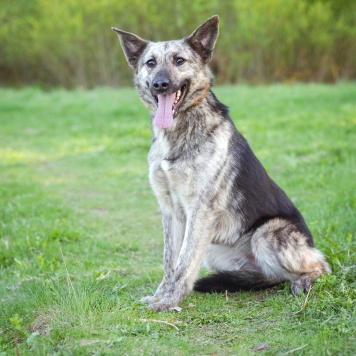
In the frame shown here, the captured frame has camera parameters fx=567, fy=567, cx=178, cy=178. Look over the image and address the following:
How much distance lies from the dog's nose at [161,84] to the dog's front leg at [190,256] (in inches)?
35.0

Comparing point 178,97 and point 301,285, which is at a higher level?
point 178,97

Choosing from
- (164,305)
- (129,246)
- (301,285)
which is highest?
(301,285)

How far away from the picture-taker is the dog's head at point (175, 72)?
3.98 meters

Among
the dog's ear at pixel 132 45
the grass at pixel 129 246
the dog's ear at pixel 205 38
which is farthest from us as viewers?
the dog's ear at pixel 132 45

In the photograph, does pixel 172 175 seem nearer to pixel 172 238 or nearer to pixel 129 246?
pixel 172 238

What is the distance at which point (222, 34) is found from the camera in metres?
20.5

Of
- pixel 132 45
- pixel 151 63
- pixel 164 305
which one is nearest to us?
pixel 164 305

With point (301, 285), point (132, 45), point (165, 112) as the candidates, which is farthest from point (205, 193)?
point (132, 45)

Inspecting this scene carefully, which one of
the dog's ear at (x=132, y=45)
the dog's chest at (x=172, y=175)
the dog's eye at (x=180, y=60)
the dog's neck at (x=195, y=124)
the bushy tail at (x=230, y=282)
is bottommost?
the bushy tail at (x=230, y=282)

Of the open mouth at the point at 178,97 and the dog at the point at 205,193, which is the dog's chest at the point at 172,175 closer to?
the dog at the point at 205,193

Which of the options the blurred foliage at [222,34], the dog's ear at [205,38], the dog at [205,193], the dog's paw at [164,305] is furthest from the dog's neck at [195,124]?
the blurred foliage at [222,34]

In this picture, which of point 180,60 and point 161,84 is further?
point 180,60

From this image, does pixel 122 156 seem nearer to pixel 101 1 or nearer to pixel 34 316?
pixel 34 316

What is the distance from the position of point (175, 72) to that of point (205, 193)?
88cm
